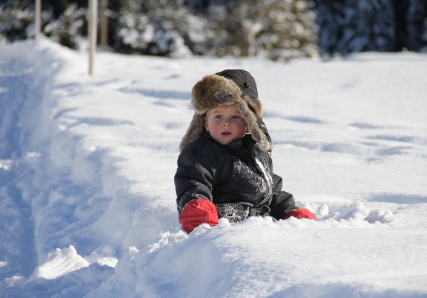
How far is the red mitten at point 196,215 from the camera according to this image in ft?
7.82

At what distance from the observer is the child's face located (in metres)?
2.73

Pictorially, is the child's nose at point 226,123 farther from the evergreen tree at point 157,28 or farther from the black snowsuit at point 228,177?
the evergreen tree at point 157,28

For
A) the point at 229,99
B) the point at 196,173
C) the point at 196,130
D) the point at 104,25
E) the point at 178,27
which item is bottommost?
the point at 104,25

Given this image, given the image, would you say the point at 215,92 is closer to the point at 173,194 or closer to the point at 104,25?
the point at 173,194

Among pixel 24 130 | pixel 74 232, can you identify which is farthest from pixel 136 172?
pixel 24 130

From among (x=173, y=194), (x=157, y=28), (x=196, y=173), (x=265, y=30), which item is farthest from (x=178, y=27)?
(x=196, y=173)

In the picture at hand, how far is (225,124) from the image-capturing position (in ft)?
8.98

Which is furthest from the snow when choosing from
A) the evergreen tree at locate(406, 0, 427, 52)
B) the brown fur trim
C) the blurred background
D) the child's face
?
the evergreen tree at locate(406, 0, 427, 52)

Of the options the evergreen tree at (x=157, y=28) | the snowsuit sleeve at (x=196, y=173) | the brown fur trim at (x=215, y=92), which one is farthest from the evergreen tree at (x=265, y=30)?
the snowsuit sleeve at (x=196, y=173)

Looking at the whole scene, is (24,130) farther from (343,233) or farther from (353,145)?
(343,233)

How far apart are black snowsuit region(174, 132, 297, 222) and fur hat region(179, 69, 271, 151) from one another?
7 cm

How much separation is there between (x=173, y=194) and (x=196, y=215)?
75 cm

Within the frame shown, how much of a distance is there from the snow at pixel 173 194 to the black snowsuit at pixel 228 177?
1.00 feet

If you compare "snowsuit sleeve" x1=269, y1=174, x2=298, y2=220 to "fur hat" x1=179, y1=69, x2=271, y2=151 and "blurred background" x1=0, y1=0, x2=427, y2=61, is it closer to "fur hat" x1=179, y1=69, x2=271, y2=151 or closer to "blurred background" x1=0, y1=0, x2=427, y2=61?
"fur hat" x1=179, y1=69, x2=271, y2=151
